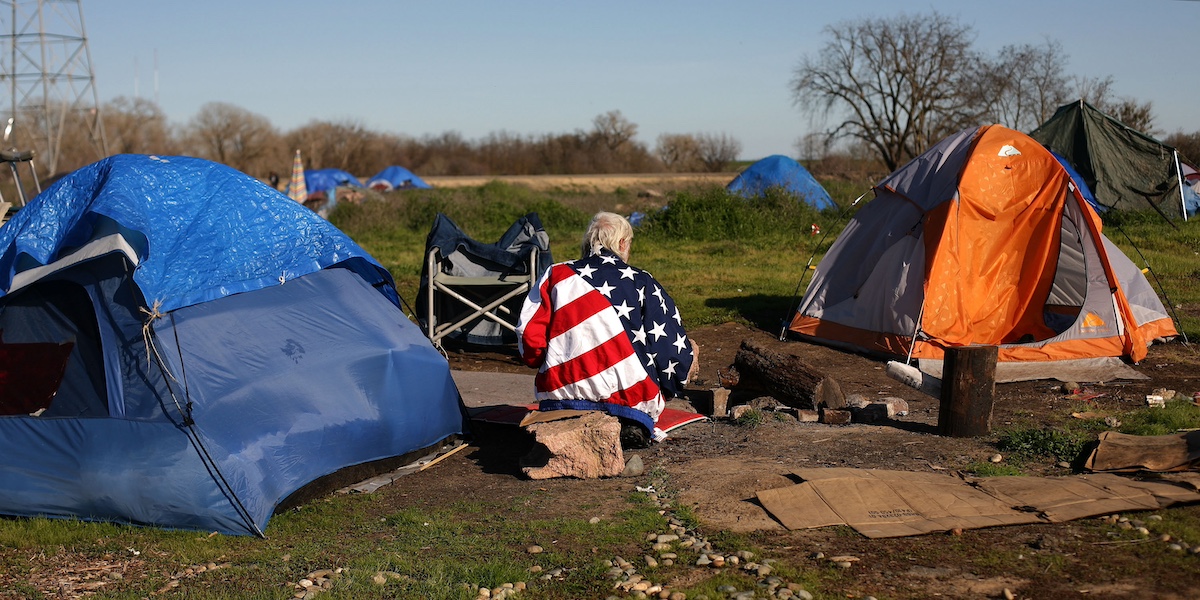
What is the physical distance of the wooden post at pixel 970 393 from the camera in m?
6.07

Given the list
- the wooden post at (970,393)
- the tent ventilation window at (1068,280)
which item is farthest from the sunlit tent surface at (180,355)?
the tent ventilation window at (1068,280)

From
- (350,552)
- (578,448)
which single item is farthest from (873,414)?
(350,552)

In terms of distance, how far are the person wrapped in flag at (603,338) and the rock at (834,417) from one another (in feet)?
3.91

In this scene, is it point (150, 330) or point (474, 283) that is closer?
point (150, 330)

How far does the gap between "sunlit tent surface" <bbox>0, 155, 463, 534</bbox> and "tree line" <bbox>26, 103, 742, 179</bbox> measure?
153ft

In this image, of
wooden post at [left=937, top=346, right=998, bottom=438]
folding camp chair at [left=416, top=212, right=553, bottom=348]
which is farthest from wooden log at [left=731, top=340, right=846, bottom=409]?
folding camp chair at [left=416, top=212, right=553, bottom=348]

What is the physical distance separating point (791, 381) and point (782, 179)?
16.1 m

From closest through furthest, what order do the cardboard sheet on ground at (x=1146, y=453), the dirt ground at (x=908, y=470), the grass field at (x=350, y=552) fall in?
the dirt ground at (x=908, y=470) < the grass field at (x=350, y=552) < the cardboard sheet on ground at (x=1146, y=453)

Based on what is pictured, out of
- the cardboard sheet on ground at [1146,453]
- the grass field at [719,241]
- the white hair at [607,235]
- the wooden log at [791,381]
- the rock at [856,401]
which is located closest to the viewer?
the cardboard sheet on ground at [1146,453]

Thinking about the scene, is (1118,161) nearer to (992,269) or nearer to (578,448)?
(992,269)

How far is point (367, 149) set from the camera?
55.0 m

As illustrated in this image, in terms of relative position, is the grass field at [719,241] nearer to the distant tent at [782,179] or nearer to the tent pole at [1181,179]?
the tent pole at [1181,179]

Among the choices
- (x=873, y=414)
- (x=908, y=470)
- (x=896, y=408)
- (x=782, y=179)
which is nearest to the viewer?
(x=908, y=470)

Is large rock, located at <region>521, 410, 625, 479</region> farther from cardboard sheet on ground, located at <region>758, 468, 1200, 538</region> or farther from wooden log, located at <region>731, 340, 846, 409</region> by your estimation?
wooden log, located at <region>731, 340, 846, 409</region>
